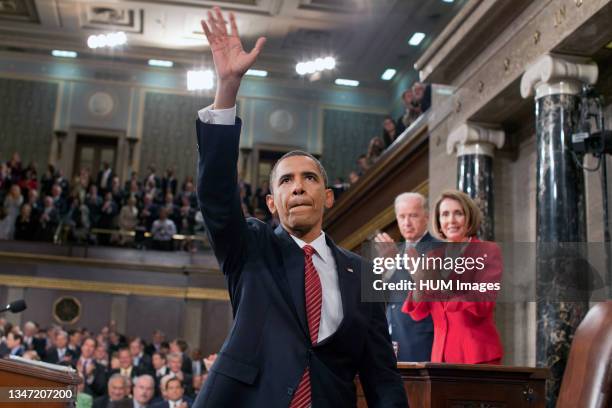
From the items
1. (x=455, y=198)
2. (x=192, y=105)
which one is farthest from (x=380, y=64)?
(x=455, y=198)

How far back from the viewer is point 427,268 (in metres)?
2.69

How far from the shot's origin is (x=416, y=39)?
16219 mm

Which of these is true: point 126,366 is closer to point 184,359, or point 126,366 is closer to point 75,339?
point 184,359

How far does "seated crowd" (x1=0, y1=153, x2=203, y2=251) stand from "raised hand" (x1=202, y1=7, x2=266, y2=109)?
1325 cm

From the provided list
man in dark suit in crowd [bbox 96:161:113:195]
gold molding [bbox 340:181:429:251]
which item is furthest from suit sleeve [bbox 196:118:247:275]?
man in dark suit in crowd [bbox 96:161:113:195]

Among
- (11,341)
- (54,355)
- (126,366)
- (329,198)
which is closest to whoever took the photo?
(329,198)

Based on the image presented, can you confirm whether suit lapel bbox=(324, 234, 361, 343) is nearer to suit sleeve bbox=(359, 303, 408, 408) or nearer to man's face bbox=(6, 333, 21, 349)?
suit sleeve bbox=(359, 303, 408, 408)

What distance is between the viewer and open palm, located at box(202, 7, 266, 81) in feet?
6.41

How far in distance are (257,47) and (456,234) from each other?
1.72 m

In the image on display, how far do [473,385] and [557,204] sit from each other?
2.39 meters

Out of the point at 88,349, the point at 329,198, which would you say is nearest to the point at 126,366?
the point at 88,349

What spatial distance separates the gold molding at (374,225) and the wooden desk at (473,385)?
5.14m

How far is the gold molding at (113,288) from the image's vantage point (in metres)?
14.7

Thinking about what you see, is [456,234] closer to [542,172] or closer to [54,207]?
[542,172]
